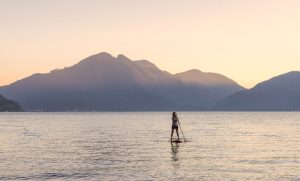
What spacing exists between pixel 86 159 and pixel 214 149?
523 inches

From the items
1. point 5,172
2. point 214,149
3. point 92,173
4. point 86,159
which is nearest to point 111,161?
point 86,159

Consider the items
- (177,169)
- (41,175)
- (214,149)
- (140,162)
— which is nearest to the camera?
(41,175)

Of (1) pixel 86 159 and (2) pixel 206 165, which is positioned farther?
(1) pixel 86 159

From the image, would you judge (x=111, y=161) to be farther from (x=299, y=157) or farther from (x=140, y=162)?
(x=299, y=157)

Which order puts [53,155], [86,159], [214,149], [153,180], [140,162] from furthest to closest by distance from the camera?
1. [214,149]
2. [53,155]
3. [86,159]
4. [140,162]
5. [153,180]

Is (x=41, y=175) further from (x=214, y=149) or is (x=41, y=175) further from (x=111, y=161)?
(x=214, y=149)

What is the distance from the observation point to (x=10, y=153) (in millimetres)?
39250

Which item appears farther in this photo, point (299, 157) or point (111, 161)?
point (299, 157)

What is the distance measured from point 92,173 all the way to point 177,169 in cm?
536

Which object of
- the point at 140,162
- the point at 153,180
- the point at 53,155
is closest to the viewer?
the point at 153,180

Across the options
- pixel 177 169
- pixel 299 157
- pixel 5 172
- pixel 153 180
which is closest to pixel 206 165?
pixel 177 169

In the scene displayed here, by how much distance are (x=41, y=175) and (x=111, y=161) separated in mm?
7743

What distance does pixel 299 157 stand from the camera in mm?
36281

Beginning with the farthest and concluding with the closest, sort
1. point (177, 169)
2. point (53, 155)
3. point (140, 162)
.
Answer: point (53, 155) < point (140, 162) < point (177, 169)
